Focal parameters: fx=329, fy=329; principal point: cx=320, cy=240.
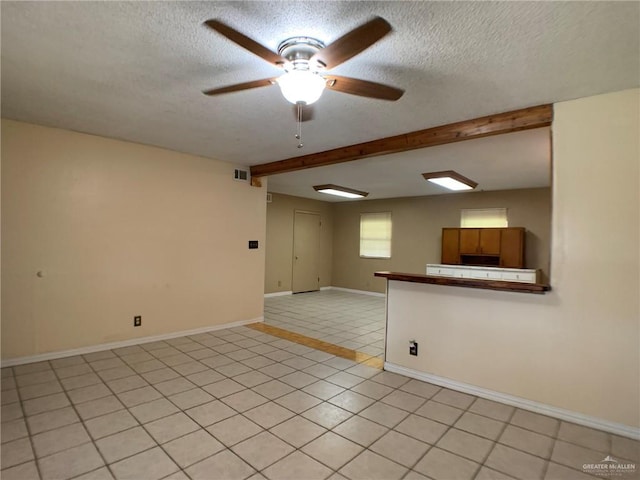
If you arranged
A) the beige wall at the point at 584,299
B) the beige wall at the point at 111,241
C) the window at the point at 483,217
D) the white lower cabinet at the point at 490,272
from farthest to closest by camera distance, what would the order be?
the window at the point at 483,217 → the white lower cabinet at the point at 490,272 → the beige wall at the point at 111,241 → the beige wall at the point at 584,299

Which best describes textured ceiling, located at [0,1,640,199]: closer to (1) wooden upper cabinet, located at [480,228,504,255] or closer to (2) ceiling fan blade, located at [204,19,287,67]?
(2) ceiling fan blade, located at [204,19,287,67]

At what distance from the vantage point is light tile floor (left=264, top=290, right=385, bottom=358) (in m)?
4.62

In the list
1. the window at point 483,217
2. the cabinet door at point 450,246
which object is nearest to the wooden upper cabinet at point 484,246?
the cabinet door at point 450,246

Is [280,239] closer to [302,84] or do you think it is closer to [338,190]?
[338,190]

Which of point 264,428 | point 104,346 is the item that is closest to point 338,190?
point 104,346

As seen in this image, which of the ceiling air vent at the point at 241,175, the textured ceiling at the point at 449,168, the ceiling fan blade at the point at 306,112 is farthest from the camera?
the ceiling air vent at the point at 241,175

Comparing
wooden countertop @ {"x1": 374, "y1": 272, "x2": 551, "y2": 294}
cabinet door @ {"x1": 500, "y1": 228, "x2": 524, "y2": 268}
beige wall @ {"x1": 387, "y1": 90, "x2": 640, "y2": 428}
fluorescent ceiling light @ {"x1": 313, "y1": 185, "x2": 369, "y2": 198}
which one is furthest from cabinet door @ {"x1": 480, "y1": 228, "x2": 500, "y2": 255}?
beige wall @ {"x1": 387, "y1": 90, "x2": 640, "y2": 428}

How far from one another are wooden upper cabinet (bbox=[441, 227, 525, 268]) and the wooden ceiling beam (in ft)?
12.5

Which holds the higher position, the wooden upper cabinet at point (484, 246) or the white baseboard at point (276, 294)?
the wooden upper cabinet at point (484, 246)

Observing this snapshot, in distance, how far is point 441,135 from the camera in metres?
3.26

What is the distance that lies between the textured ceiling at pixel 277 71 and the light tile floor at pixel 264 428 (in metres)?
2.51

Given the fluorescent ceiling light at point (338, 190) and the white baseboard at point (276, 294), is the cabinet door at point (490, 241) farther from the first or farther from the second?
the white baseboard at point (276, 294)

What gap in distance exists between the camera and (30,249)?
11.3 feet

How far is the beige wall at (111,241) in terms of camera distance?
341 centimetres
